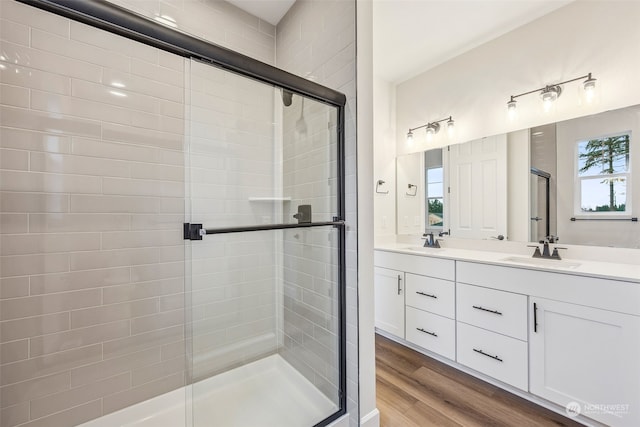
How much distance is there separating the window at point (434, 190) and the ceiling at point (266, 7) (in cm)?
174

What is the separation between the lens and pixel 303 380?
1506 millimetres

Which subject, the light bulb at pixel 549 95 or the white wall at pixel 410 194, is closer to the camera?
the light bulb at pixel 549 95

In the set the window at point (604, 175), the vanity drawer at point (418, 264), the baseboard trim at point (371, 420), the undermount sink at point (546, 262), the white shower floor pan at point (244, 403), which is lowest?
the baseboard trim at point (371, 420)

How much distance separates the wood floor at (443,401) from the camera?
1497mm

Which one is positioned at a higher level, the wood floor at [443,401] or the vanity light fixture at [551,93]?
the vanity light fixture at [551,93]

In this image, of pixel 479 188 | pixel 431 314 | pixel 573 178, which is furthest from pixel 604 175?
pixel 431 314

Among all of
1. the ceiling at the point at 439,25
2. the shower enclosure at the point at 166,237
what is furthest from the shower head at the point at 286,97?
the ceiling at the point at 439,25

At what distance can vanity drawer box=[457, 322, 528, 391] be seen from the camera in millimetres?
1637

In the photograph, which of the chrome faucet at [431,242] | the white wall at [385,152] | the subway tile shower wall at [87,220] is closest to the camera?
the subway tile shower wall at [87,220]

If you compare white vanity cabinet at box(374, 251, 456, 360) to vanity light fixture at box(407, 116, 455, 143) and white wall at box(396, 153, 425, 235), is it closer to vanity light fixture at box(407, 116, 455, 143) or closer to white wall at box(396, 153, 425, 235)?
white wall at box(396, 153, 425, 235)

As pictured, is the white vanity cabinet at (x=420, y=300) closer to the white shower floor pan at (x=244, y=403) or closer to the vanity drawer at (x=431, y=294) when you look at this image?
the vanity drawer at (x=431, y=294)

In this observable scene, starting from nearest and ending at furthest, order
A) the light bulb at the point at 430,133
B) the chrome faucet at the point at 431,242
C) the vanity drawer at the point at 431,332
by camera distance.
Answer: the vanity drawer at the point at 431,332
the chrome faucet at the point at 431,242
the light bulb at the point at 430,133

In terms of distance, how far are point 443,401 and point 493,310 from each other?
0.63 metres

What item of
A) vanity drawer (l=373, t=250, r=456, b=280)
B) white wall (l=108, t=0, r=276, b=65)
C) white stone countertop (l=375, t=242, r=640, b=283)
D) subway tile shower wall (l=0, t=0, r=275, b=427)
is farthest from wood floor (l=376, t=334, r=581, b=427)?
white wall (l=108, t=0, r=276, b=65)
